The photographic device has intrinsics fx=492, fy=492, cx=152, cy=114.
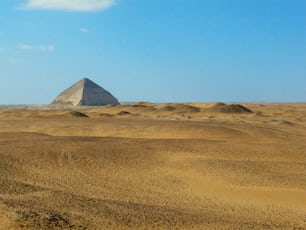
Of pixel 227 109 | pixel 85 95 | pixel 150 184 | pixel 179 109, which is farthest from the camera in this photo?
pixel 85 95

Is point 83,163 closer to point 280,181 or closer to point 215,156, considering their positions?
point 215,156

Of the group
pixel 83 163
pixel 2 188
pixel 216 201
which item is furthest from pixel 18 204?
pixel 83 163

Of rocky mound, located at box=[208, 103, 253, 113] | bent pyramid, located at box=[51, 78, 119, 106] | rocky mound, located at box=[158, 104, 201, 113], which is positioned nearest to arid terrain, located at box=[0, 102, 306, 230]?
rocky mound, located at box=[158, 104, 201, 113]

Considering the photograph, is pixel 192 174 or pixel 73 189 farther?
pixel 192 174

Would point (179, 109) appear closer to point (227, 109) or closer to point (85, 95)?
point (227, 109)

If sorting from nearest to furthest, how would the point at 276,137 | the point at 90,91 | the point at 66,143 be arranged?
the point at 66,143 < the point at 276,137 < the point at 90,91

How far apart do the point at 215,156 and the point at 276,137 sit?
8.17 metres

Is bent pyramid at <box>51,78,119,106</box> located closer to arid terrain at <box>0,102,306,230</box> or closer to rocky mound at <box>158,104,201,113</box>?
rocky mound at <box>158,104,201,113</box>

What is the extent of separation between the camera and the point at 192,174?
47.7 ft

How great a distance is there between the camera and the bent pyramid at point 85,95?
338 feet

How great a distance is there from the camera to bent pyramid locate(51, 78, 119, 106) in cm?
10311

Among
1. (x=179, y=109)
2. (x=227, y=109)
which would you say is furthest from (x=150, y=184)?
(x=227, y=109)

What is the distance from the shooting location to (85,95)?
342 feet

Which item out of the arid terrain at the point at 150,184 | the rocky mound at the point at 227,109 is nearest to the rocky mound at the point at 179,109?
the rocky mound at the point at 227,109
